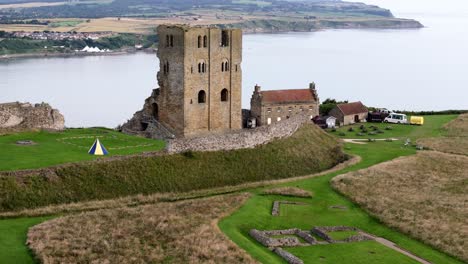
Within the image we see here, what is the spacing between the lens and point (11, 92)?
64875 mm

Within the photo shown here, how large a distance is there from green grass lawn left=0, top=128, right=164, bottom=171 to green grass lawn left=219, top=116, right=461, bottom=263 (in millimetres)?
6166

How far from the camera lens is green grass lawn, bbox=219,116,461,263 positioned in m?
19.9

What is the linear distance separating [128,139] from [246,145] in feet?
19.4

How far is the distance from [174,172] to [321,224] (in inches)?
308

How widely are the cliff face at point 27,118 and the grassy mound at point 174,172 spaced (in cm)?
611

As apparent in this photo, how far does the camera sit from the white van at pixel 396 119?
1946 inches

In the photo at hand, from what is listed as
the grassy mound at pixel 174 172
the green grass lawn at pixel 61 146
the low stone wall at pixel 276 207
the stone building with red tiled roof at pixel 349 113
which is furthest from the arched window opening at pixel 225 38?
the stone building with red tiled roof at pixel 349 113

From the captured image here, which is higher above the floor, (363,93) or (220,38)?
(220,38)

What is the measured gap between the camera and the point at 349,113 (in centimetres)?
4888

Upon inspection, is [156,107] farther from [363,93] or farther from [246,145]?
[363,93]

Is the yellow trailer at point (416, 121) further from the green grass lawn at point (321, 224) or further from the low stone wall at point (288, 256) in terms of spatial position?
the low stone wall at point (288, 256)

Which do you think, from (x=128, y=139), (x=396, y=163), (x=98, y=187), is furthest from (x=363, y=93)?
(x=98, y=187)

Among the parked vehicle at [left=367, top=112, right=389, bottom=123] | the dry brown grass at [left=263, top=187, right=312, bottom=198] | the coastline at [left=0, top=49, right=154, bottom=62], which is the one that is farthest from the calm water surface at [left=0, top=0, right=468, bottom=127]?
the dry brown grass at [left=263, top=187, right=312, bottom=198]

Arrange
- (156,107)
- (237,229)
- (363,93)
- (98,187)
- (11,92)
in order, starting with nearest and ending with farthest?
(237,229) < (98,187) < (156,107) < (11,92) < (363,93)
